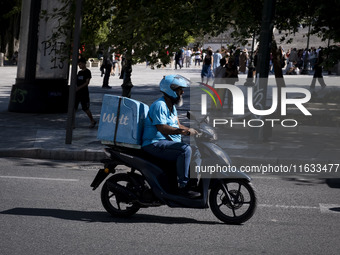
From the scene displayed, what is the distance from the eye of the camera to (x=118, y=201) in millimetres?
7645

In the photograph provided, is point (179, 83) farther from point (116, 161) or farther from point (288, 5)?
point (288, 5)

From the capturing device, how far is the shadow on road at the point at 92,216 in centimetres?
751

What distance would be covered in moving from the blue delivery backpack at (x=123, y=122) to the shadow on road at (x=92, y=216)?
80 cm

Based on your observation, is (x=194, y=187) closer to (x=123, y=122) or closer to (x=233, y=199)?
(x=233, y=199)

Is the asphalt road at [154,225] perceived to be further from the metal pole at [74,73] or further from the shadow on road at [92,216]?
the metal pole at [74,73]

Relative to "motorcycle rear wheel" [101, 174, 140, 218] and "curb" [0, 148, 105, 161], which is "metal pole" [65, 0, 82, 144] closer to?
"curb" [0, 148, 105, 161]

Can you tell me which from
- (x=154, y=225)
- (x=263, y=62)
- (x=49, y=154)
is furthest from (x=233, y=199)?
(x=263, y=62)

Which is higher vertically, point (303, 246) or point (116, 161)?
point (116, 161)

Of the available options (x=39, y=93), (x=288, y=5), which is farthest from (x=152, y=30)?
(x=39, y=93)

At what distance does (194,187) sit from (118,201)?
2.83 feet

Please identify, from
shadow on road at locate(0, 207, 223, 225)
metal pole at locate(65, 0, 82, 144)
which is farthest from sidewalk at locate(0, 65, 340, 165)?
shadow on road at locate(0, 207, 223, 225)

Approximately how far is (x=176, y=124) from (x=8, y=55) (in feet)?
161

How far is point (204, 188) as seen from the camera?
7.28m

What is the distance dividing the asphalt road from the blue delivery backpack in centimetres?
85
